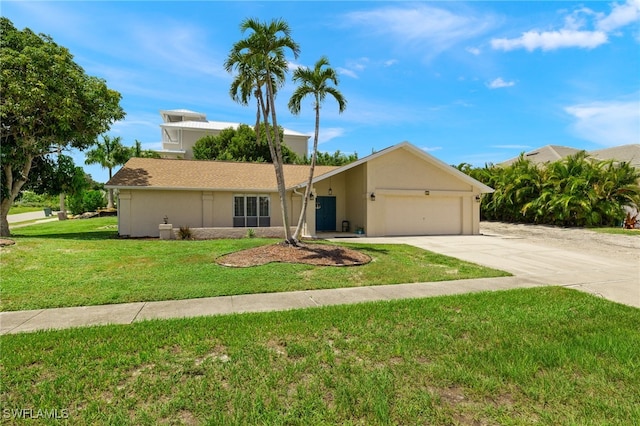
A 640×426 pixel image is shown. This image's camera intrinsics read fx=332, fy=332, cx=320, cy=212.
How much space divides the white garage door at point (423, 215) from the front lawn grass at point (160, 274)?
22.7ft

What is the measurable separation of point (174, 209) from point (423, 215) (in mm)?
13992

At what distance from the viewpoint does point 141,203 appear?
17016 mm

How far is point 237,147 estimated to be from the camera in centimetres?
3362

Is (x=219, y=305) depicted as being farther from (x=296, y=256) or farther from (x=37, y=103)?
(x=37, y=103)

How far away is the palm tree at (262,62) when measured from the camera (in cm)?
1045

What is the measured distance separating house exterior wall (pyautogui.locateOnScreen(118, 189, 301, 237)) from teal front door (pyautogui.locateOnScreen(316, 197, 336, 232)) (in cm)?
224

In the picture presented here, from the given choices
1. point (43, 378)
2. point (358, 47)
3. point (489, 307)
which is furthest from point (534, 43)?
point (43, 378)

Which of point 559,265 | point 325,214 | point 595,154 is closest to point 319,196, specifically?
point 325,214

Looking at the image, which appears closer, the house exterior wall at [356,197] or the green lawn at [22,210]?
the house exterior wall at [356,197]

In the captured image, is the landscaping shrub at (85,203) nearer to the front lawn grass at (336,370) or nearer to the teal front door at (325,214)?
the teal front door at (325,214)

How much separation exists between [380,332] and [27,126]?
18416 millimetres

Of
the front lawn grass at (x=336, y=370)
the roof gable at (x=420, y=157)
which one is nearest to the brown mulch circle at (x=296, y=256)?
the front lawn grass at (x=336, y=370)

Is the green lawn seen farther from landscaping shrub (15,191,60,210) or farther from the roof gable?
the roof gable

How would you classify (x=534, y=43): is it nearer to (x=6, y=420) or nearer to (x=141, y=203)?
(x=6, y=420)
